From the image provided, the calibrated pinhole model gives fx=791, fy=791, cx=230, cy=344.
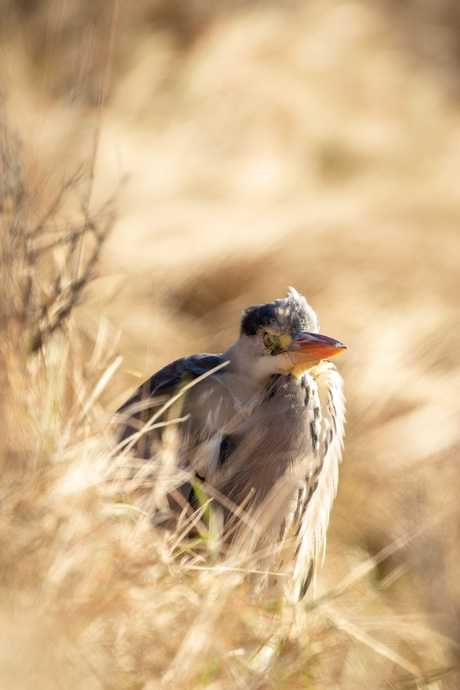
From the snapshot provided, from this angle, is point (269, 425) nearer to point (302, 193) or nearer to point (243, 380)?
point (243, 380)

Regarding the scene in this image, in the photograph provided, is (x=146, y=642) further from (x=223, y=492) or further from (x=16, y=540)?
(x=223, y=492)

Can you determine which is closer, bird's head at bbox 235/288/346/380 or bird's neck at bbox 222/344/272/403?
bird's head at bbox 235/288/346/380

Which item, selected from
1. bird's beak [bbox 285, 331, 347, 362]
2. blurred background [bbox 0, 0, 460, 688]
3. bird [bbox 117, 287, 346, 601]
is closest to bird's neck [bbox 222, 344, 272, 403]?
bird [bbox 117, 287, 346, 601]

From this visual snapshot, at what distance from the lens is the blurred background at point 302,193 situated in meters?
2.58

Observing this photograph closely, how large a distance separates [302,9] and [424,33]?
89 cm

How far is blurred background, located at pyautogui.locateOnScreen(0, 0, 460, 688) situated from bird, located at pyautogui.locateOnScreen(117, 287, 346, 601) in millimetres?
192

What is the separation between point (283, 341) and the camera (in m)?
1.72

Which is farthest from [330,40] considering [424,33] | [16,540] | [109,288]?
[16,540]

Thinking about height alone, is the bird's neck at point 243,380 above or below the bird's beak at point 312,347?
below

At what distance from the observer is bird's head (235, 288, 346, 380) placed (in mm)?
1680

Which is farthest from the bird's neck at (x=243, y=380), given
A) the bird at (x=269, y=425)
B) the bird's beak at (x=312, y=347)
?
the bird's beak at (x=312, y=347)

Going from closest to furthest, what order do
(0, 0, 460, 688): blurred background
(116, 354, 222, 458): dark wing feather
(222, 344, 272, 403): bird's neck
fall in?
(116, 354, 222, 458): dark wing feather < (222, 344, 272, 403): bird's neck < (0, 0, 460, 688): blurred background

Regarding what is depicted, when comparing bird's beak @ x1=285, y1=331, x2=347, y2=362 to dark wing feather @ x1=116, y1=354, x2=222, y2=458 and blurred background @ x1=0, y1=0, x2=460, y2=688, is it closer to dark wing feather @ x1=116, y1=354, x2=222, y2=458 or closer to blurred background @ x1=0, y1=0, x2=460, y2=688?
dark wing feather @ x1=116, y1=354, x2=222, y2=458

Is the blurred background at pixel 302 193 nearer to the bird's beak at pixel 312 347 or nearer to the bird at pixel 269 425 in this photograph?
the bird at pixel 269 425
